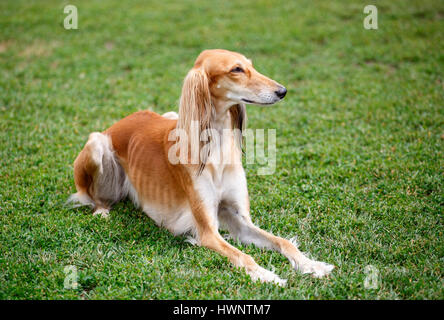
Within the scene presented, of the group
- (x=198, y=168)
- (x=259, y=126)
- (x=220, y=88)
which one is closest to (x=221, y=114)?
(x=220, y=88)

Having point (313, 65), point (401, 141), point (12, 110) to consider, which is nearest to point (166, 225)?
point (401, 141)

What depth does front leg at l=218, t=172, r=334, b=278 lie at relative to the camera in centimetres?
392

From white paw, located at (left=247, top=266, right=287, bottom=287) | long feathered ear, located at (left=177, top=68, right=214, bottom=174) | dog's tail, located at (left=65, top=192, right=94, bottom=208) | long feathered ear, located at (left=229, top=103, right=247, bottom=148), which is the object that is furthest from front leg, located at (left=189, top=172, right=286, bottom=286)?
dog's tail, located at (left=65, top=192, right=94, bottom=208)

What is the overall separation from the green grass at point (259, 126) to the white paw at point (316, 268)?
0.34 feet

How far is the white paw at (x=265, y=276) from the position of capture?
3.48m

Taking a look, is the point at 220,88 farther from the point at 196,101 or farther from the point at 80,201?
the point at 80,201

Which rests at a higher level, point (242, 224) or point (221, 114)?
point (221, 114)

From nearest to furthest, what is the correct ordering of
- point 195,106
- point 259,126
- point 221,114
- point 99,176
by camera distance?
1. point 195,106
2. point 221,114
3. point 99,176
4. point 259,126

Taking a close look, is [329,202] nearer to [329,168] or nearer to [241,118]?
[329,168]

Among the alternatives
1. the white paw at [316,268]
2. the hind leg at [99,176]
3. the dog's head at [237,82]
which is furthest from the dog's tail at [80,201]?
the white paw at [316,268]

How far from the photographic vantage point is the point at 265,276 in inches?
139

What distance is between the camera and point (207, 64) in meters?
3.86

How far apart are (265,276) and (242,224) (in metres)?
0.81

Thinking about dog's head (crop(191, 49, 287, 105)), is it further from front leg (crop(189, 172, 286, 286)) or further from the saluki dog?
front leg (crop(189, 172, 286, 286))
